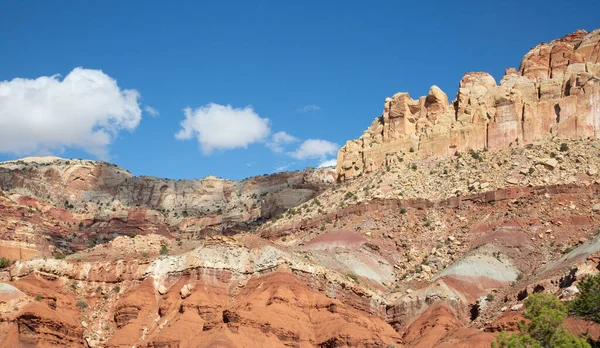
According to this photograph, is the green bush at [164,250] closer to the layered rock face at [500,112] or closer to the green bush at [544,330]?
the layered rock face at [500,112]

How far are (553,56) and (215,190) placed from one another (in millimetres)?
70537

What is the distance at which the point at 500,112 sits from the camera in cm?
9150

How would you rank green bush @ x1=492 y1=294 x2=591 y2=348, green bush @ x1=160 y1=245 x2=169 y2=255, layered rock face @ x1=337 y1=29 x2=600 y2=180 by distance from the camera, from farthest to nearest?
layered rock face @ x1=337 y1=29 x2=600 y2=180, green bush @ x1=160 y1=245 x2=169 y2=255, green bush @ x1=492 y1=294 x2=591 y2=348

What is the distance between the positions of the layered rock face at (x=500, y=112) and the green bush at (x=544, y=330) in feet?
165

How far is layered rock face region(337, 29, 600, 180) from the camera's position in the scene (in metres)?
88.3

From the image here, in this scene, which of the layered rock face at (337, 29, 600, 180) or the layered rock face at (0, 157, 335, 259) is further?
the layered rock face at (0, 157, 335, 259)

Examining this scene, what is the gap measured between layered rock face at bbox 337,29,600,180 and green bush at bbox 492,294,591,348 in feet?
165

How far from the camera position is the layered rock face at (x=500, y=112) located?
88312mm

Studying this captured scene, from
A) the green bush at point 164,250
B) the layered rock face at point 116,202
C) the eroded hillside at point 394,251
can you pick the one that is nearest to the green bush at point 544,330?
the eroded hillside at point 394,251

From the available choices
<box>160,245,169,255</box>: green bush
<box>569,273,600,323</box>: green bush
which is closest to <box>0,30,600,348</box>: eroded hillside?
<box>160,245,169,255</box>: green bush

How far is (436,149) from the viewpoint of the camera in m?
93.2

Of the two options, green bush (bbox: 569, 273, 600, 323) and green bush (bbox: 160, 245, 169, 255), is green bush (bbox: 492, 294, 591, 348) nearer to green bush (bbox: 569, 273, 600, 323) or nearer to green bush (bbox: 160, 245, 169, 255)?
green bush (bbox: 569, 273, 600, 323)

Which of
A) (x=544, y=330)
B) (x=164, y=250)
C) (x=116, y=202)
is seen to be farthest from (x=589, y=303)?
(x=116, y=202)

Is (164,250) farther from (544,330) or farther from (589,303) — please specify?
(544,330)
